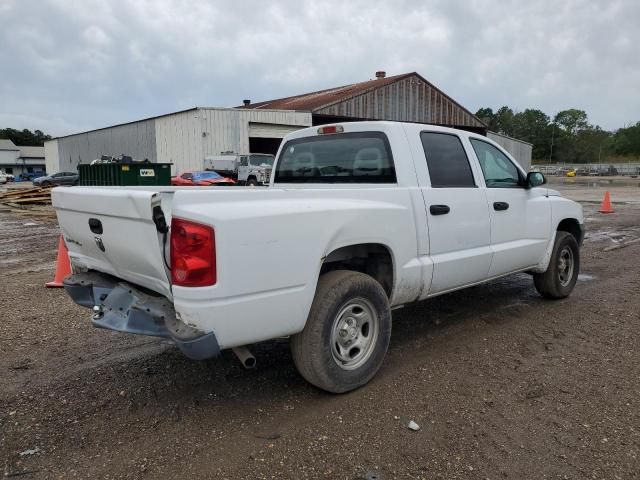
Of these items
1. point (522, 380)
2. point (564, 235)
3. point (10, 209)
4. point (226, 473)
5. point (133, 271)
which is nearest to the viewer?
point (226, 473)

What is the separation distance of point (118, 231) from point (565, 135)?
124 m

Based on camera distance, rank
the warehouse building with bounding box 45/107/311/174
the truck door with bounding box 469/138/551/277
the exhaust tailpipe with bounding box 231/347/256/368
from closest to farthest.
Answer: the exhaust tailpipe with bounding box 231/347/256/368, the truck door with bounding box 469/138/551/277, the warehouse building with bounding box 45/107/311/174

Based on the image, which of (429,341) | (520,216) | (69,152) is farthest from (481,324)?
(69,152)

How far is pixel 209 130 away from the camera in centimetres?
2898

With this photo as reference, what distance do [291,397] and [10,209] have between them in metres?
20.6

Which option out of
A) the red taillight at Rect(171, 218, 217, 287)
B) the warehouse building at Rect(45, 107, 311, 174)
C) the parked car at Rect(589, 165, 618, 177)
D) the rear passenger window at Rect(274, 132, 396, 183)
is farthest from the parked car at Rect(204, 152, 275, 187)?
the parked car at Rect(589, 165, 618, 177)

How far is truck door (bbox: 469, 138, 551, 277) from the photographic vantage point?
4863 millimetres

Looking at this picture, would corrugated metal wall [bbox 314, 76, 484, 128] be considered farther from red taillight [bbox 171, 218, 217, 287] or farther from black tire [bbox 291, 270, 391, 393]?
red taillight [bbox 171, 218, 217, 287]

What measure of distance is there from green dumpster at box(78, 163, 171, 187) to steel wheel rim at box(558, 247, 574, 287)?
36.6 feet

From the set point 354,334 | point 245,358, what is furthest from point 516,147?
point 245,358

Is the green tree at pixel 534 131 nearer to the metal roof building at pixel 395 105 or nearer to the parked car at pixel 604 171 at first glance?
the parked car at pixel 604 171

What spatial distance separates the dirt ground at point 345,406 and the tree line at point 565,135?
306 feet

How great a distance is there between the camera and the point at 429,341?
4680 millimetres

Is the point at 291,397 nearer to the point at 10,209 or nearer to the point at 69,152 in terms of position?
the point at 10,209
